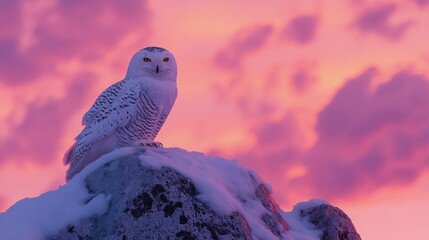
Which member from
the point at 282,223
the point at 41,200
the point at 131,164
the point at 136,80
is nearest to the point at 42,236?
the point at 41,200

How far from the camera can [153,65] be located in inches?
385

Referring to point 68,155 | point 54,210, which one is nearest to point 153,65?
point 68,155

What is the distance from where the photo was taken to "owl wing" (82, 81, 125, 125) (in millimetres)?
9711

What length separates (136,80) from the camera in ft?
31.7

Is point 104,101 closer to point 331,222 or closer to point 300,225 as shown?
point 300,225

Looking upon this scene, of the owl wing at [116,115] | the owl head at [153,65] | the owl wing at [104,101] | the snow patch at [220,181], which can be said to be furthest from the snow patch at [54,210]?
the owl head at [153,65]

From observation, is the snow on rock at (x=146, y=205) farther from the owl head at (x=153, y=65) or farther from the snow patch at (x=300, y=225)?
the owl head at (x=153, y=65)

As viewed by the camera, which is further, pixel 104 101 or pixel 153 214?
pixel 104 101

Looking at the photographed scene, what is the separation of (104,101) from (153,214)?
3.99 m

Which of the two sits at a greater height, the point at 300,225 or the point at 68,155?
the point at 68,155

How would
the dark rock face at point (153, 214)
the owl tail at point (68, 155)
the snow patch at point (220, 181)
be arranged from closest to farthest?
1. the dark rock face at point (153, 214)
2. the snow patch at point (220, 181)
3. the owl tail at point (68, 155)

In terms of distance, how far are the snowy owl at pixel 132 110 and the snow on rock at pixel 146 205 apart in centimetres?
223

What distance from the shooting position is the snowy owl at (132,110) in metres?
9.49

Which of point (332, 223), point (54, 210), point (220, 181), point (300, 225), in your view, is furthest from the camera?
point (300, 225)
